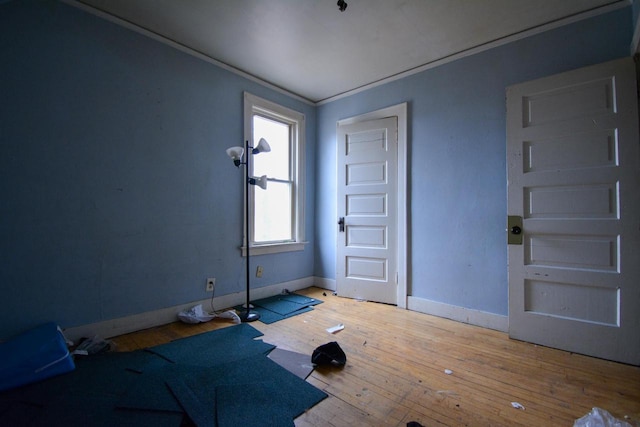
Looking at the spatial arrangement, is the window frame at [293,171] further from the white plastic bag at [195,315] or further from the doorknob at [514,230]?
the doorknob at [514,230]

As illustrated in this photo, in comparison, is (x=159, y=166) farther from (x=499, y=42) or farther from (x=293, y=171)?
(x=499, y=42)

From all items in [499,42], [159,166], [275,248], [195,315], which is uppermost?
[499,42]

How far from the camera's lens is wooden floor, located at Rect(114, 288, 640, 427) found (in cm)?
148

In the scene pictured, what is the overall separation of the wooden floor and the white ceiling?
2.69 m

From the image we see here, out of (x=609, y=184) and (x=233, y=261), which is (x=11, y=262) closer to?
(x=233, y=261)

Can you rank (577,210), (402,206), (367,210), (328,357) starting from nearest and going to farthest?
(328,357), (577,210), (402,206), (367,210)

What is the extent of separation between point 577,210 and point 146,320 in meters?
3.70

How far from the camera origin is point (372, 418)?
144cm

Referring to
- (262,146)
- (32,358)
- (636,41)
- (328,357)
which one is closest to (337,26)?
(262,146)

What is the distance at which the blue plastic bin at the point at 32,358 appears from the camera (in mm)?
1615

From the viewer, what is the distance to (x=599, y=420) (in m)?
1.37

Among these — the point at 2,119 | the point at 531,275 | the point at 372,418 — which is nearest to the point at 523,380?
the point at 531,275

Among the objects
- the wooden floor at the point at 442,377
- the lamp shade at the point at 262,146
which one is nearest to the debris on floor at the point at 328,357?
the wooden floor at the point at 442,377

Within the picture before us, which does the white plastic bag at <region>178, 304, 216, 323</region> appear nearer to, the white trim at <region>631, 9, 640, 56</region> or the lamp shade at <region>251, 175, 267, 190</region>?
the lamp shade at <region>251, 175, 267, 190</region>
